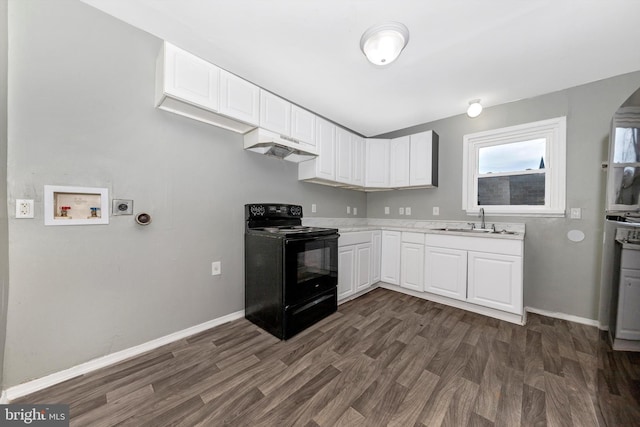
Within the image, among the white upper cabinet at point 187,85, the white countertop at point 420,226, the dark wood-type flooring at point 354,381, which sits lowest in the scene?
the dark wood-type flooring at point 354,381

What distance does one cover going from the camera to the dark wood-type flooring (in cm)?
→ 126

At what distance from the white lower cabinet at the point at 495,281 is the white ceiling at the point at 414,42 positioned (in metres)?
1.82

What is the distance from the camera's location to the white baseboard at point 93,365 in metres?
1.35

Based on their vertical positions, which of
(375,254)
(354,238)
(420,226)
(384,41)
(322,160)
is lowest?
(375,254)

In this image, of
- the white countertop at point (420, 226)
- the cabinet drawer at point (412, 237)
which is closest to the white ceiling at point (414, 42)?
the white countertop at point (420, 226)

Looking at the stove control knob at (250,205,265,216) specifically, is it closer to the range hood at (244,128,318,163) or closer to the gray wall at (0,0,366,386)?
the gray wall at (0,0,366,386)

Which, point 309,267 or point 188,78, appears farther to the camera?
point 309,267

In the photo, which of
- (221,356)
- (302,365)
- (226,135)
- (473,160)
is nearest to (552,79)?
(473,160)

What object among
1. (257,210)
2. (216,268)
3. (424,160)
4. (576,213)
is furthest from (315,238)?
(576,213)

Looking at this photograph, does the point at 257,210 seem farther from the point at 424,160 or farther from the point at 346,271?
the point at 424,160

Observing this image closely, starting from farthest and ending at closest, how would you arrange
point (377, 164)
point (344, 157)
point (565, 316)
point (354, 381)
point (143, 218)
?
point (377, 164), point (344, 157), point (565, 316), point (143, 218), point (354, 381)

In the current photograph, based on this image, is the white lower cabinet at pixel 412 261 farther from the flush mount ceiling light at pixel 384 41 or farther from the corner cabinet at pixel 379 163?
the flush mount ceiling light at pixel 384 41

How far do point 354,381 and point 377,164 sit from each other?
113 inches

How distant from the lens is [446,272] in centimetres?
276
